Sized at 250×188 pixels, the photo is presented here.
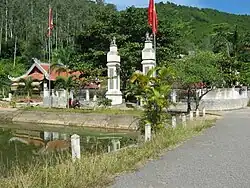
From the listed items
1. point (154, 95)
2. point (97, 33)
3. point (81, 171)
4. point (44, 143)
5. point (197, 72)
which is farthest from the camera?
point (97, 33)

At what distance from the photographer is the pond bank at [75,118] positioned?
82.4 ft

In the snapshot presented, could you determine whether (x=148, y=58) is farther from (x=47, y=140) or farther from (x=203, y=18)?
(x=203, y=18)

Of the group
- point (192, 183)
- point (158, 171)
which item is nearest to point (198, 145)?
point (158, 171)

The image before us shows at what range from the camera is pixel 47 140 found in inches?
824

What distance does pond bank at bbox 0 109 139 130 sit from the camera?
82.4 feet

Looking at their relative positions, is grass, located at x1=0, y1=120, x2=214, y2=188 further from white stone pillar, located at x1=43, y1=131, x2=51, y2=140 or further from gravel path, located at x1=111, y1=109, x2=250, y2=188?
white stone pillar, located at x1=43, y1=131, x2=51, y2=140

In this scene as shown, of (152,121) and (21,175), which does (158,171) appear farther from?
(152,121)

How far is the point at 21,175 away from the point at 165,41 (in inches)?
1275

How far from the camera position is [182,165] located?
9.55 meters

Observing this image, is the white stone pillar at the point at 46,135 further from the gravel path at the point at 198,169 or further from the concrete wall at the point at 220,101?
the concrete wall at the point at 220,101

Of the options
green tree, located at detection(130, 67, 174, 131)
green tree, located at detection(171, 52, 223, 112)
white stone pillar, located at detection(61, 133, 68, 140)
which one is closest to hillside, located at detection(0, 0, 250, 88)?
green tree, located at detection(171, 52, 223, 112)

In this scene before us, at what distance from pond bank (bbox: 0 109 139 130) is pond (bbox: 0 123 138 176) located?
0.80 metres

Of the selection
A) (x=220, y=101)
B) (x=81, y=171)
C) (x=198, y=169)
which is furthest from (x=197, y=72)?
(x=81, y=171)

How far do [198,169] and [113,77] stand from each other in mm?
24433
